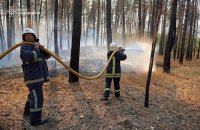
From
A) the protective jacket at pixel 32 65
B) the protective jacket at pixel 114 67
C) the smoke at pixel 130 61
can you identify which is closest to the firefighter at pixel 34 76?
the protective jacket at pixel 32 65

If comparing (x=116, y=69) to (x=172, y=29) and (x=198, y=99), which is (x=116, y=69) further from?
(x=172, y=29)

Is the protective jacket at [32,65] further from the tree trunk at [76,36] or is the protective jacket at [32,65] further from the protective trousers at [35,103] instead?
the tree trunk at [76,36]

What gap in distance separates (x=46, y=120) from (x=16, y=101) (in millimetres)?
1708

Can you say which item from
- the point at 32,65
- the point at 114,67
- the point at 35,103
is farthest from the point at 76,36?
the point at 35,103

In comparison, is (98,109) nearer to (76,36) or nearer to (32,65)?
(32,65)

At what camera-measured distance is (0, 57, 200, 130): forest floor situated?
578 centimetres

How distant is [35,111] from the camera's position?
18.0 ft

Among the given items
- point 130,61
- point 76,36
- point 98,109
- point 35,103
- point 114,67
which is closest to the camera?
point 35,103

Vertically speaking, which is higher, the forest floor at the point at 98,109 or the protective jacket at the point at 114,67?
the protective jacket at the point at 114,67

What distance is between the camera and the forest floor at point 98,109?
5.78 meters

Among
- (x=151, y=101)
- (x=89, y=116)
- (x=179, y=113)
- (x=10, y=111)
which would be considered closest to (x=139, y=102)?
(x=151, y=101)

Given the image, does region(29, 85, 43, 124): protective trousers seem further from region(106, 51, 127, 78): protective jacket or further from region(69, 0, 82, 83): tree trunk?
region(69, 0, 82, 83): tree trunk

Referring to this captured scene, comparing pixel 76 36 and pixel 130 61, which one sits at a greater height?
pixel 76 36

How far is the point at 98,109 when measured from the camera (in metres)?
6.73
